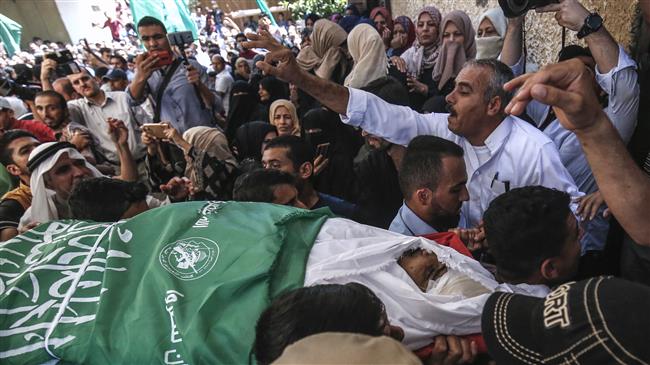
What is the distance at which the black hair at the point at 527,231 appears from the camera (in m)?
1.41

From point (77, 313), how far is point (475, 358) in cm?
114

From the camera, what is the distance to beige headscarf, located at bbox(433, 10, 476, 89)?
3.82m

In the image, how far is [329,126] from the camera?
3.49 metres

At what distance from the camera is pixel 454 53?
383cm

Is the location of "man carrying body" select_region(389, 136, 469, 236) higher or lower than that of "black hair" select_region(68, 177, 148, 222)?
lower

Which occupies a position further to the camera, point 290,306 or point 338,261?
point 338,261

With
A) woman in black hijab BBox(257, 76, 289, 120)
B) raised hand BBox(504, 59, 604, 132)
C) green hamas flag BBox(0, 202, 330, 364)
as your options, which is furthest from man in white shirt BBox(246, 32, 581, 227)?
woman in black hijab BBox(257, 76, 289, 120)

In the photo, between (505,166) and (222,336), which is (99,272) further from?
(505,166)

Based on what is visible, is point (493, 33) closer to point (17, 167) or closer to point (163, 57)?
point (163, 57)

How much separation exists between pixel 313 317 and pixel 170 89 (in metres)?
3.38

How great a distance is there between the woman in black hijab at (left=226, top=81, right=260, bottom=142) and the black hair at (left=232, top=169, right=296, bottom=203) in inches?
103

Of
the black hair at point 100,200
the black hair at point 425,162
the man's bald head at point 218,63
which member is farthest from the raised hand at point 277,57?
the man's bald head at point 218,63

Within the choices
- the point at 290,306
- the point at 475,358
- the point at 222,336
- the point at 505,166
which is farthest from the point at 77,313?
the point at 505,166

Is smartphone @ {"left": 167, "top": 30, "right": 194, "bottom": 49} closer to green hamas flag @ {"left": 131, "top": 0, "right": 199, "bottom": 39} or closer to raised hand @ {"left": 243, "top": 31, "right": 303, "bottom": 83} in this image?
raised hand @ {"left": 243, "top": 31, "right": 303, "bottom": 83}
